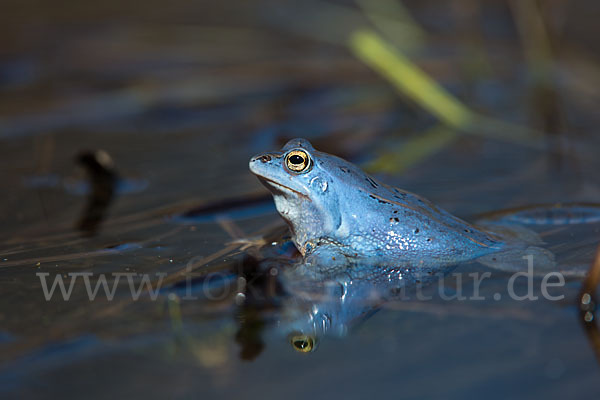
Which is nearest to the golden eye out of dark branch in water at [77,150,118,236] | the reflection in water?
the reflection in water

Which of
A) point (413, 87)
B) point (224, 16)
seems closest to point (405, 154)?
point (413, 87)

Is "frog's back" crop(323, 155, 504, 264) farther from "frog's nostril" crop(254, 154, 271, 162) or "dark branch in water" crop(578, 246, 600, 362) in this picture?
"dark branch in water" crop(578, 246, 600, 362)

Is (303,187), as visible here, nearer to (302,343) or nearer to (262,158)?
(262,158)

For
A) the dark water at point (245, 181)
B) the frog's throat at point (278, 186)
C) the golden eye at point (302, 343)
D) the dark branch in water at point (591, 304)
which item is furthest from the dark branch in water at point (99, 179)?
the dark branch in water at point (591, 304)

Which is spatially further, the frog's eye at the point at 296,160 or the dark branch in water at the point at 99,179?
the dark branch in water at the point at 99,179

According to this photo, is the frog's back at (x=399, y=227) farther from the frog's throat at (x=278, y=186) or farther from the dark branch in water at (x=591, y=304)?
the dark branch in water at (x=591, y=304)

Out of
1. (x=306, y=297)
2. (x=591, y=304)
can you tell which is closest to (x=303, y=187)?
(x=306, y=297)
